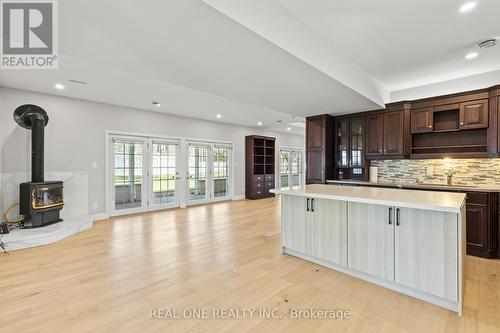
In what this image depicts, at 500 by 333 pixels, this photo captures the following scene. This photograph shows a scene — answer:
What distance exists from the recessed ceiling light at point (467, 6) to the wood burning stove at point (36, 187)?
6202mm

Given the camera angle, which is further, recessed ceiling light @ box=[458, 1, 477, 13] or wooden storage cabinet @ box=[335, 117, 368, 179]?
wooden storage cabinet @ box=[335, 117, 368, 179]

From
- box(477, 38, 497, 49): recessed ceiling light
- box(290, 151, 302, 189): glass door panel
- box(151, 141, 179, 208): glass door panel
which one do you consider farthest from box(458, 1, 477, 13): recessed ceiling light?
box(290, 151, 302, 189): glass door panel

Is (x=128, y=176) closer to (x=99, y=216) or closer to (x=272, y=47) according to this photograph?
(x=99, y=216)

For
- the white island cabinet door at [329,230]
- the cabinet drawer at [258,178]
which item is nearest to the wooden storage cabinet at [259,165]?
the cabinet drawer at [258,178]

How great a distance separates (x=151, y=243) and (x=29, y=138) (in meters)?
3.24

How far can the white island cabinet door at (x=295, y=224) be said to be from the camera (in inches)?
121

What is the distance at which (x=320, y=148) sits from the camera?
517 cm

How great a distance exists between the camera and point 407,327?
6.12ft

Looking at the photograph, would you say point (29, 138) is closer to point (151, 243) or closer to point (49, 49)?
point (49, 49)

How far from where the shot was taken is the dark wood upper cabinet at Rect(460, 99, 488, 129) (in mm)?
3688

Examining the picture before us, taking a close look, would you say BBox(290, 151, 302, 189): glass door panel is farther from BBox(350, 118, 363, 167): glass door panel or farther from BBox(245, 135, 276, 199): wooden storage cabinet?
BBox(350, 118, 363, 167): glass door panel

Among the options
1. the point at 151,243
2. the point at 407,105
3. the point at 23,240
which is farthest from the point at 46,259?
the point at 407,105

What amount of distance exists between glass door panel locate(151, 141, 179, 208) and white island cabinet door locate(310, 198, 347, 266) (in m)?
4.76

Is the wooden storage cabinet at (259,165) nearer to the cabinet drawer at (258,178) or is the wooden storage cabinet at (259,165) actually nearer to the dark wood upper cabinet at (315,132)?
the cabinet drawer at (258,178)
